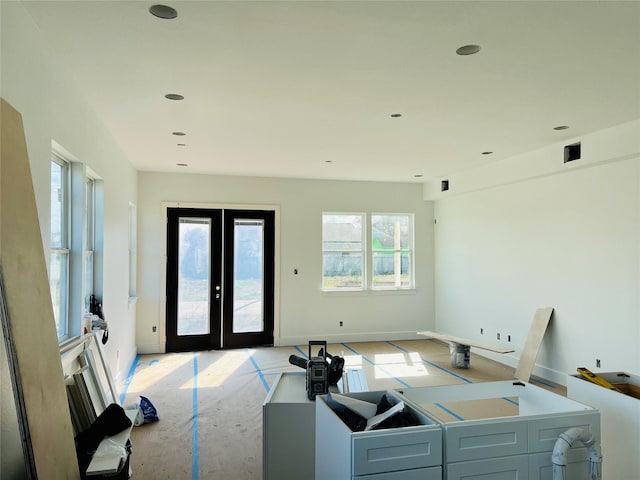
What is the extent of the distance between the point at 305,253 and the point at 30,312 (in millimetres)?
5880

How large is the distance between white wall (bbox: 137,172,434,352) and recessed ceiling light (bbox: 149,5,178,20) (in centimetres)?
513

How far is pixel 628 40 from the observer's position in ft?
8.86

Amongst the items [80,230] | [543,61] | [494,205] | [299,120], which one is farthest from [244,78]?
[494,205]

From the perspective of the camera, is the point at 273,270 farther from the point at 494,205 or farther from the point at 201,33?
the point at 201,33

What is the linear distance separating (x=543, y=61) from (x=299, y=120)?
2128 mm

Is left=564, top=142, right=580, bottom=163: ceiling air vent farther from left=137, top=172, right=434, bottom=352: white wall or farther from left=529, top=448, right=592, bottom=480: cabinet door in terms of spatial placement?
left=529, top=448, right=592, bottom=480: cabinet door

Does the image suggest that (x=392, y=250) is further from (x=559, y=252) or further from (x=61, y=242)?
(x=61, y=242)

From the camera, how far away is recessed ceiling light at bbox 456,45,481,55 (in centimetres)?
278

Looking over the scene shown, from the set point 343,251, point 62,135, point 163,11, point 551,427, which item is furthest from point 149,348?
point 551,427

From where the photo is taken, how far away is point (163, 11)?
7.70 feet

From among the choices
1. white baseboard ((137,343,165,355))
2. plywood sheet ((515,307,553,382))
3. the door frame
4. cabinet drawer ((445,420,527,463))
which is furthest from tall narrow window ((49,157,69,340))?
plywood sheet ((515,307,553,382))

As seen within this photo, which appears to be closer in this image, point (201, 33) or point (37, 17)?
point (37, 17)

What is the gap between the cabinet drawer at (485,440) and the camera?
1.78 m

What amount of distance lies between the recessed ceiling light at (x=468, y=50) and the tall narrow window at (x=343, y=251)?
5273 mm
